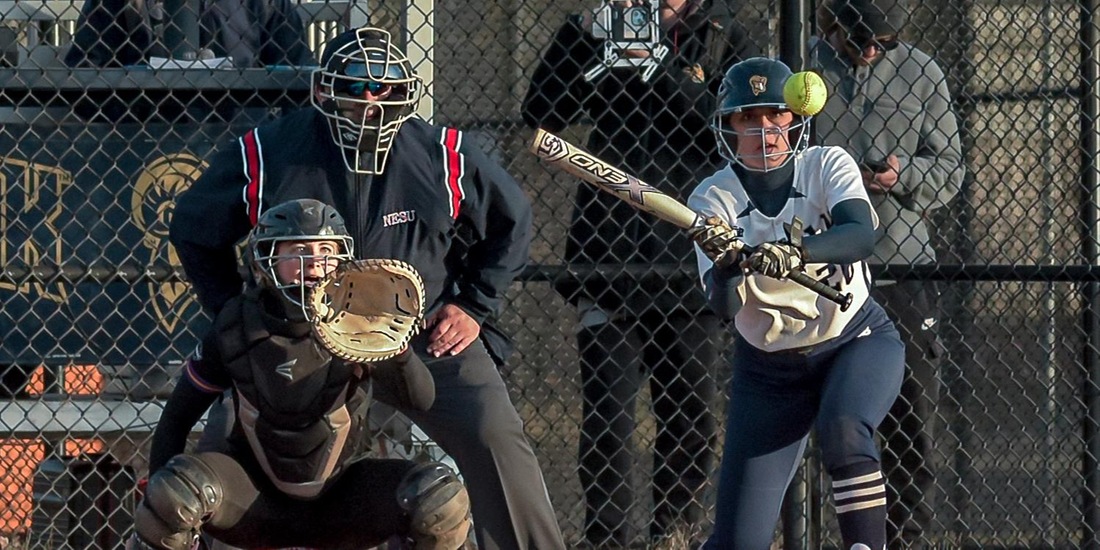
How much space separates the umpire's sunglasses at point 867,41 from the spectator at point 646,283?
0.40 m

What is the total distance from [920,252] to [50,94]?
10.4ft

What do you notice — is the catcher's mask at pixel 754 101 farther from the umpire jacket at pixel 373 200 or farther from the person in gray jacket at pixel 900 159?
the person in gray jacket at pixel 900 159

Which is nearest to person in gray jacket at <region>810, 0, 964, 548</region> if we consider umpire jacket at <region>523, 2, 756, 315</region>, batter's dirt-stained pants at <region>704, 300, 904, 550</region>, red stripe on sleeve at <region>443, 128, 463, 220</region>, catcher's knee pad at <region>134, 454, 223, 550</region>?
umpire jacket at <region>523, 2, 756, 315</region>

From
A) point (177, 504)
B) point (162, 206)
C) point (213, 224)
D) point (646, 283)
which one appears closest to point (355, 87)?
point (213, 224)

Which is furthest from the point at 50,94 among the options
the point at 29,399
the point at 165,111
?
the point at 29,399

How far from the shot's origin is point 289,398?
3.92 meters

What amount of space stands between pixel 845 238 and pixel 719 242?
14.0 inches

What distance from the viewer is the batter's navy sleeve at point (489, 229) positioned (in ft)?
14.4

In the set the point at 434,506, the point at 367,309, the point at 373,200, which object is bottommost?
the point at 434,506

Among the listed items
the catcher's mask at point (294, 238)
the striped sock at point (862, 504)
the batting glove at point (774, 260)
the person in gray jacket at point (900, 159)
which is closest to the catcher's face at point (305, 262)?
the catcher's mask at point (294, 238)

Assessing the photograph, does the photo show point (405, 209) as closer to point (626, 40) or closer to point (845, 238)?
point (845, 238)

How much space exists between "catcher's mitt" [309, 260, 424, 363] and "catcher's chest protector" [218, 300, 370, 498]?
0.15 meters

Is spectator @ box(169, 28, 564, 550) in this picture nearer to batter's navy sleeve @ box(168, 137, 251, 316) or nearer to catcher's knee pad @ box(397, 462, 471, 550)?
batter's navy sleeve @ box(168, 137, 251, 316)

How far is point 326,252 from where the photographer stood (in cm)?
391
